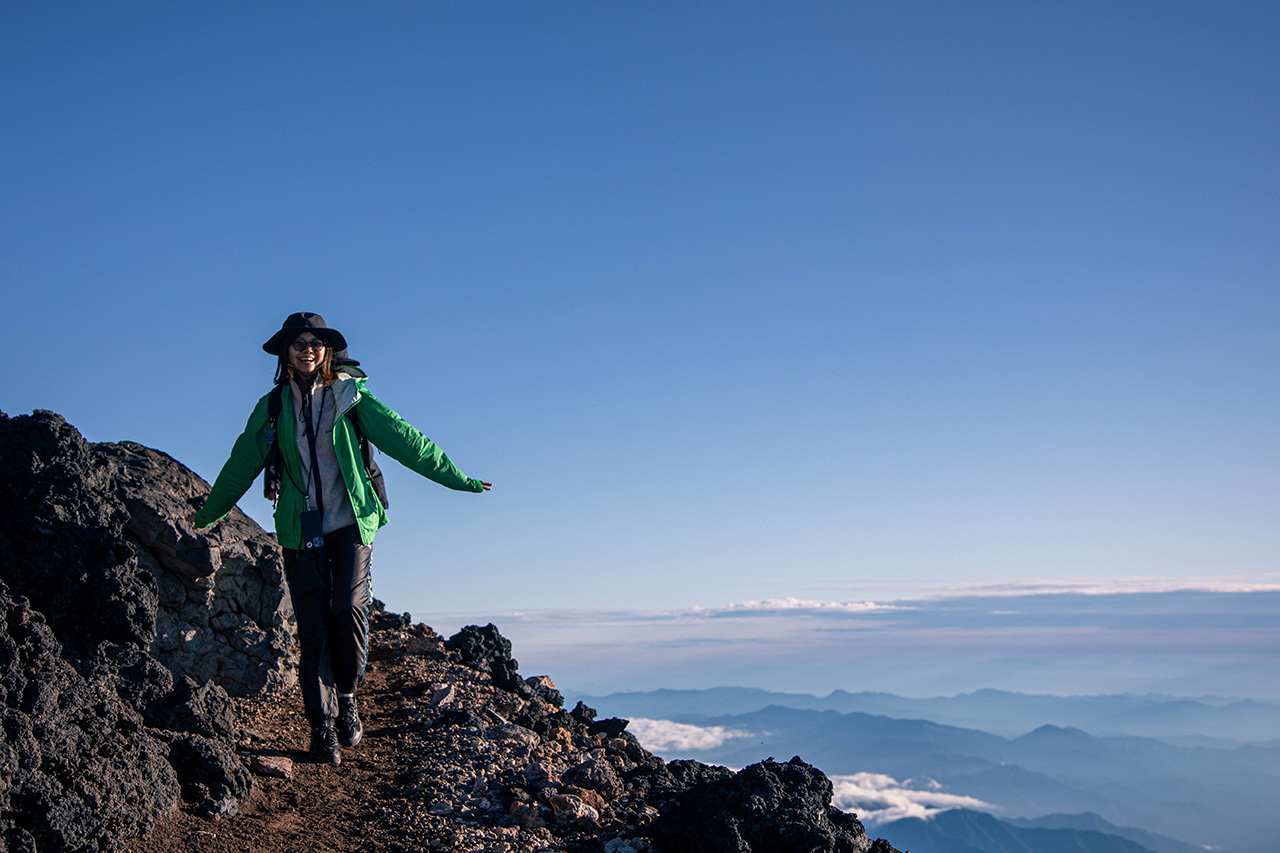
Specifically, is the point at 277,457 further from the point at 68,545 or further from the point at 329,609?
Result: the point at 68,545

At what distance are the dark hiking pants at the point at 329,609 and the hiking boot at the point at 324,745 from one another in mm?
100

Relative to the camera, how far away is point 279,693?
859 centimetres

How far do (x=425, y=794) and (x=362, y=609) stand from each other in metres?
1.53

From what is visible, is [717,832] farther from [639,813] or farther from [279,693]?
[279,693]

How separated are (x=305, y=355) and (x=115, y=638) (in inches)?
122

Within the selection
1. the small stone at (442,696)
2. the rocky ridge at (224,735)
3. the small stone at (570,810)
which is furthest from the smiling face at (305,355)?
the small stone at (570,810)

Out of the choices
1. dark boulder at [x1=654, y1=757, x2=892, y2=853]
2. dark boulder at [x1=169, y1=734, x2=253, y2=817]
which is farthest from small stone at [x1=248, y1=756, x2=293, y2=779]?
dark boulder at [x1=654, y1=757, x2=892, y2=853]

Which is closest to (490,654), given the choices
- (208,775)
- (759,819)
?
(208,775)

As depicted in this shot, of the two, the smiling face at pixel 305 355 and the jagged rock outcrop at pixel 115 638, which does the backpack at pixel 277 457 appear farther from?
the jagged rock outcrop at pixel 115 638

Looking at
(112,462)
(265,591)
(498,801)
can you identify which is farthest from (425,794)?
(112,462)

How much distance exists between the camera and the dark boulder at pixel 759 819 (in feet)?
20.3

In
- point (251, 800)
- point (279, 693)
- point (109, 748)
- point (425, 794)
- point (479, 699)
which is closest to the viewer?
point (109, 748)

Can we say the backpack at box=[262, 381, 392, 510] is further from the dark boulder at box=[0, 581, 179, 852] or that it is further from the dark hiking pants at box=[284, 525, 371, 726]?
the dark boulder at box=[0, 581, 179, 852]

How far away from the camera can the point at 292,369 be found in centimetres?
693
